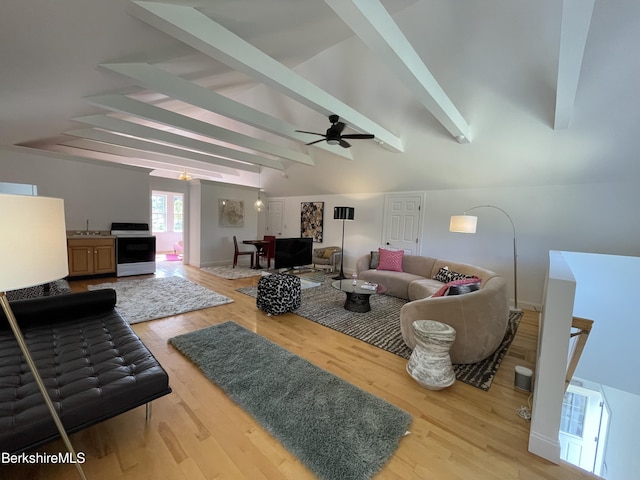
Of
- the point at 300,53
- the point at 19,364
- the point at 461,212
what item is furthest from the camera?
the point at 461,212

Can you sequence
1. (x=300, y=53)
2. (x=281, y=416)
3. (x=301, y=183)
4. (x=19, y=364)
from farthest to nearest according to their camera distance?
(x=301, y=183)
(x=300, y=53)
(x=281, y=416)
(x=19, y=364)

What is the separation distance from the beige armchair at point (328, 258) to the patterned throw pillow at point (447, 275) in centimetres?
291

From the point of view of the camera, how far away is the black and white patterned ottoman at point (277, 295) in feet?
12.7

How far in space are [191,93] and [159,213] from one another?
7.61m

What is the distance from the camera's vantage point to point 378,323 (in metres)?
3.75

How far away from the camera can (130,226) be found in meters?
Result: 6.25

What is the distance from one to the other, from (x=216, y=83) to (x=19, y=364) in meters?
4.02

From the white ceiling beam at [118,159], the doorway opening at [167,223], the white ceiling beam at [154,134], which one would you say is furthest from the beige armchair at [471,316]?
the doorway opening at [167,223]

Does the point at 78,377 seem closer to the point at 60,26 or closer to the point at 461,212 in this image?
the point at 60,26

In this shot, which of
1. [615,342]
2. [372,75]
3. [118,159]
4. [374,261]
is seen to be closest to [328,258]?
[374,261]

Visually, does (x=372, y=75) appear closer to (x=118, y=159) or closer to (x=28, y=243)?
(x=28, y=243)

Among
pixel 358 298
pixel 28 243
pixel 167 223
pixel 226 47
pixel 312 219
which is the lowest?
pixel 358 298

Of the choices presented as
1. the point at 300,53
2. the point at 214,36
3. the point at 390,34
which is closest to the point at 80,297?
the point at 214,36

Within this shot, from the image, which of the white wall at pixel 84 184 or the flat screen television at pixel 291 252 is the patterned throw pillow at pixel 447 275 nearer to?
the flat screen television at pixel 291 252
